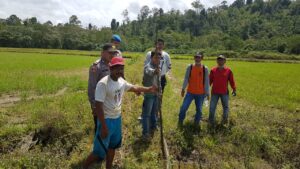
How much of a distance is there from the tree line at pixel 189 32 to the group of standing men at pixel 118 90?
83.1 feet

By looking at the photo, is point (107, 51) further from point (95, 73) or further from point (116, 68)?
point (116, 68)

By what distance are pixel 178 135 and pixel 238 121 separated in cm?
209

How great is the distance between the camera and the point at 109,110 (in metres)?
4.14

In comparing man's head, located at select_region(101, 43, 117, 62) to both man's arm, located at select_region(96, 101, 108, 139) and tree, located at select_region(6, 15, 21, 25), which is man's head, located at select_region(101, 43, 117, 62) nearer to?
man's arm, located at select_region(96, 101, 108, 139)

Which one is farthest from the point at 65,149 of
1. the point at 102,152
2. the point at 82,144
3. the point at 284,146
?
the point at 284,146

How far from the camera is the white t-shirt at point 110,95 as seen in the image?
3926mm

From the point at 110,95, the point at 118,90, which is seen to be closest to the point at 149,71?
the point at 118,90

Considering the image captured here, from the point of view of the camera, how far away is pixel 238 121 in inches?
291

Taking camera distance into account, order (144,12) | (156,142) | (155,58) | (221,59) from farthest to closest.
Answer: (144,12) < (221,59) < (156,142) < (155,58)

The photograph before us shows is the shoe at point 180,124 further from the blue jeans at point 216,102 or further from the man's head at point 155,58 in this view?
the man's head at point 155,58

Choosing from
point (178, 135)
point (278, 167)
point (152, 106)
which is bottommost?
point (278, 167)

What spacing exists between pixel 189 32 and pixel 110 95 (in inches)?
4187

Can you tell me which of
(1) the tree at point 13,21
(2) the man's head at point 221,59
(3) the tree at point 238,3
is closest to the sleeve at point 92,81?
(2) the man's head at point 221,59

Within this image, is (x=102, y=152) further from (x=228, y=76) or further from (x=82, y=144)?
(x=228, y=76)
